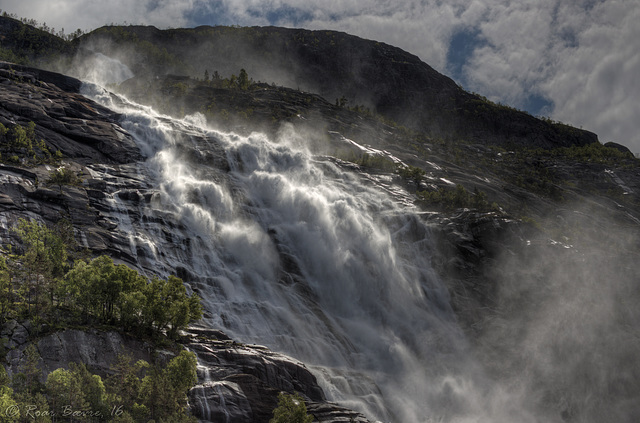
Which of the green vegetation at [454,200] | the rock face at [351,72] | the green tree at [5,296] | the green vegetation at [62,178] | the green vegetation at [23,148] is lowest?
the green tree at [5,296]

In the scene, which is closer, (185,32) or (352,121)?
(352,121)

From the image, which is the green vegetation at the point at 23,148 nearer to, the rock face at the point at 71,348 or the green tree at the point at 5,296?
the green tree at the point at 5,296

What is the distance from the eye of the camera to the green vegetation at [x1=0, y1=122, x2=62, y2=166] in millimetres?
55588

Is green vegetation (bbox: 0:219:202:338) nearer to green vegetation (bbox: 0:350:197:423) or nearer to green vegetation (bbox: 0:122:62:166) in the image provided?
green vegetation (bbox: 0:350:197:423)

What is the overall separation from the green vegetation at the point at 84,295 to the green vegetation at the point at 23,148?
61.2 ft

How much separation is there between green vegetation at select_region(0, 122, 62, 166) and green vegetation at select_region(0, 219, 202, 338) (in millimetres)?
18667

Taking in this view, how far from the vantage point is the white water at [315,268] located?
49.7m

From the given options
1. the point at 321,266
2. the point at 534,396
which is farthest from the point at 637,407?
the point at 321,266

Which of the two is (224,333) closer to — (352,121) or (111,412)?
(111,412)

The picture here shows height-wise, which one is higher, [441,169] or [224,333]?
[441,169]

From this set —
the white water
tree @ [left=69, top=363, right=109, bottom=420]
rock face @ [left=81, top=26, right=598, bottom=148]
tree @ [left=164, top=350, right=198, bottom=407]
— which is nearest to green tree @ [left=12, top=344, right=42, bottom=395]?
tree @ [left=69, top=363, right=109, bottom=420]

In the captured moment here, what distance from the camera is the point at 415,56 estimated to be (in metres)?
180

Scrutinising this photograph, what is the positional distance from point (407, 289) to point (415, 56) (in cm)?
13413

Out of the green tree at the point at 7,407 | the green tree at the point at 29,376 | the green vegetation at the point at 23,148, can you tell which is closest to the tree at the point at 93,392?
the green tree at the point at 29,376
